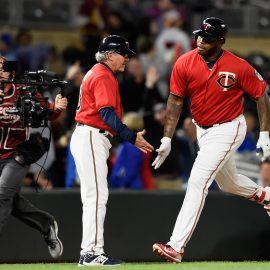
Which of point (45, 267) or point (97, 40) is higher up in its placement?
point (97, 40)

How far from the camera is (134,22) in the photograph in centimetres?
1847

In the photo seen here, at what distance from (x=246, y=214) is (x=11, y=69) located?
2.85m

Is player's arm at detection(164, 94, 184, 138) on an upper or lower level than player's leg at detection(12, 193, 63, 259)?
upper

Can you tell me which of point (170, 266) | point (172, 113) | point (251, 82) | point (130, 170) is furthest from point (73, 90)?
point (170, 266)

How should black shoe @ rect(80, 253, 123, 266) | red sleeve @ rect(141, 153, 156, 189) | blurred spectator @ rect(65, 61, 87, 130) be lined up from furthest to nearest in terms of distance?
blurred spectator @ rect(65, 61, 87, 130)
red sleeve @ rect(141, 153, 156, 189)
black shoe @ rect(80, 253, 123, 266)

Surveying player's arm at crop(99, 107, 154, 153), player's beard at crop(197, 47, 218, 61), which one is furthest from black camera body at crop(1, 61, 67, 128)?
player's beard at crop(197, 47, 218, 61)

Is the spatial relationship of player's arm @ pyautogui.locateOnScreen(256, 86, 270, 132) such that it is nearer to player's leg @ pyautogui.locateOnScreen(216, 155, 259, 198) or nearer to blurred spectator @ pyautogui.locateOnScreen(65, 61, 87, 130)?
player's leg @ pyautogui.locateOnScreen(216, 155, 259, 198)

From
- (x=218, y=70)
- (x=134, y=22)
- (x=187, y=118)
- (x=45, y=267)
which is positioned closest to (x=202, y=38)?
(x=218, y=70)

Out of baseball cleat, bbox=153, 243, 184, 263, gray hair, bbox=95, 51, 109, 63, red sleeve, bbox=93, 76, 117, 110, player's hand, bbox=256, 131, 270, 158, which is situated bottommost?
baseball cleat, bbox=153, 243, 184, 263

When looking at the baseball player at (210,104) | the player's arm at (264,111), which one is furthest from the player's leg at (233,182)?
the player's arm at (264,111)

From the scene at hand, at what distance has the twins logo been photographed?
33.3ft

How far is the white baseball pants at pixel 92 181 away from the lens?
32.5 ft

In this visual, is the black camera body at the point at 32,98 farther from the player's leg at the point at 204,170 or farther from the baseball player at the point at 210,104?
the player's leg at the point at 204,170

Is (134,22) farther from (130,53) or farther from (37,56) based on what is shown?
(130,53)
